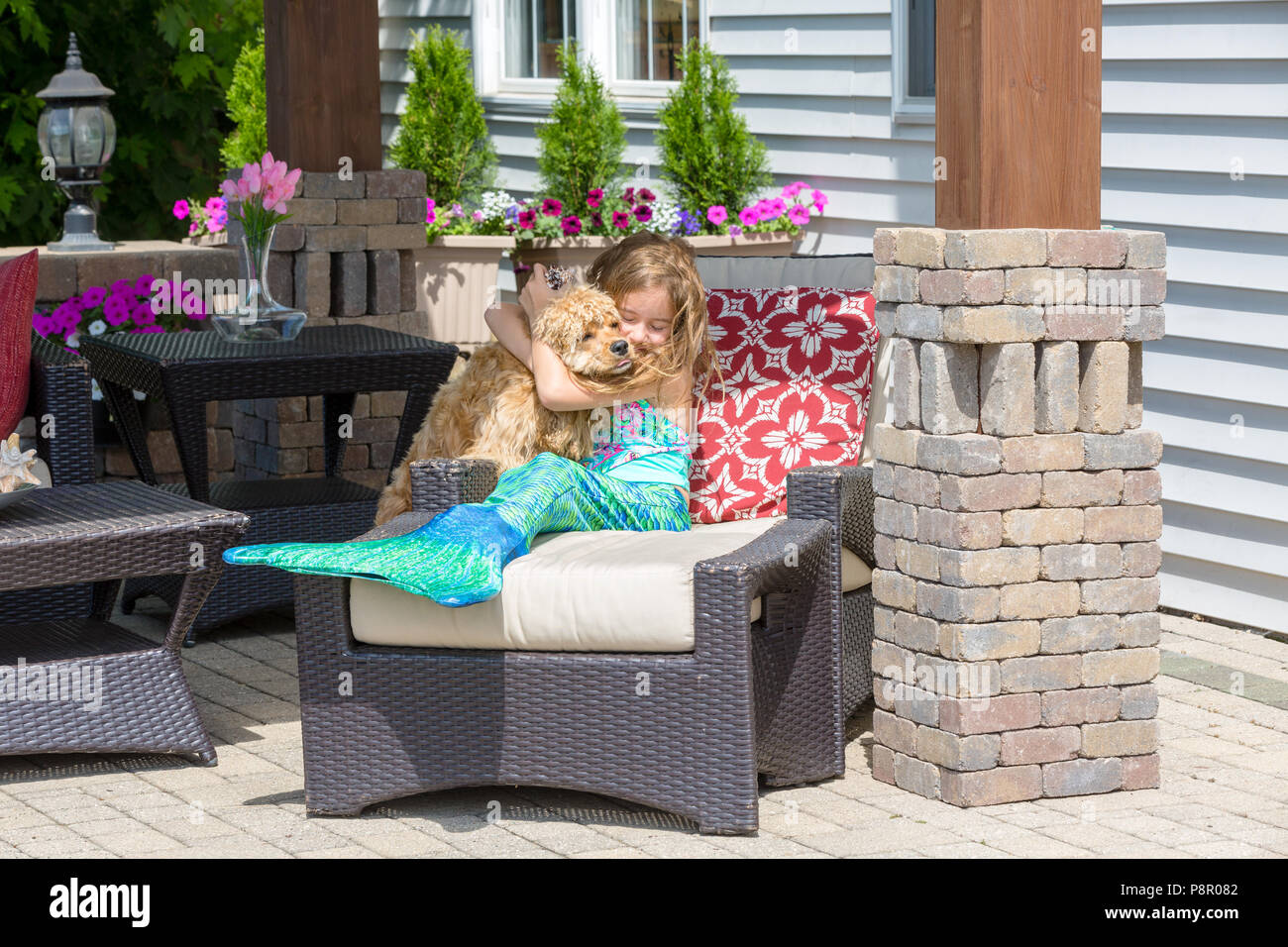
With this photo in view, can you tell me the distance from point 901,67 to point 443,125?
3028 millimetres

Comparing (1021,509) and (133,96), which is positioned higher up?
(133,96)

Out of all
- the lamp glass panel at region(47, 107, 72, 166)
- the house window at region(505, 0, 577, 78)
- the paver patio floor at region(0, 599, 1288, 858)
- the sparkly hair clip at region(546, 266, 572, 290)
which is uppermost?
the house window at region(505, 0, 577, 78)

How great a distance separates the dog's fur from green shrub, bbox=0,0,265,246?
661 centimetres

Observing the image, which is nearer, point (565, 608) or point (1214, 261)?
point (565, 608)

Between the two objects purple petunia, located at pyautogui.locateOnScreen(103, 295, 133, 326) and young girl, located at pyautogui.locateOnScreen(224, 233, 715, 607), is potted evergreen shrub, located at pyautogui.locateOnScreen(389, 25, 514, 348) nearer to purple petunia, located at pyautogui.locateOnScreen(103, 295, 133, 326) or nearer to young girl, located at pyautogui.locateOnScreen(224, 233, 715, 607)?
purple petunia, located at pyautogui.locateOnScreen(103, 295, 133, 326)

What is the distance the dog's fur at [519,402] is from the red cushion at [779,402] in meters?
0.39

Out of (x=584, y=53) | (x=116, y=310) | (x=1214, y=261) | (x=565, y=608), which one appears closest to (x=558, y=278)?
(x=565, y=608)

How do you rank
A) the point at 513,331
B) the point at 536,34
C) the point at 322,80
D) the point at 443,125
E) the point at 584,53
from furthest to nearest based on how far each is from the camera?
1. the point at 536,34
2. the point at 443,125
3. the point at 584,53
4. the point at 322,80
5. the point at 513,331

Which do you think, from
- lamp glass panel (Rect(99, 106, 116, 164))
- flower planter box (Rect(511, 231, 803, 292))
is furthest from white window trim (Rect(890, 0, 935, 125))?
lamp glass panel (Rect(99, 106, 116, 164))

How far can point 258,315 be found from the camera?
5387mm

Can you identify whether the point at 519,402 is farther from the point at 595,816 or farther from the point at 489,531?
the point at 595,816

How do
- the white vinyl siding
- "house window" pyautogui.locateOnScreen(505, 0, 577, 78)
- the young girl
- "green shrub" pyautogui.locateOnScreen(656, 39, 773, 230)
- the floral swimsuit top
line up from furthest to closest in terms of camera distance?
"house window" pyautogui.locateOnScreen(505, 0, 577, 78), "green shrub" pyautogui.locateOnScreen(656, 39, 773, 230), the white vinyl siding, the floral swimsuit top, the young girl

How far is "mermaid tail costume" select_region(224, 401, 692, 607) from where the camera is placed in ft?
11.0

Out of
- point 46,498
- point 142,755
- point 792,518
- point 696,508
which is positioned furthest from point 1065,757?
point 46,498
